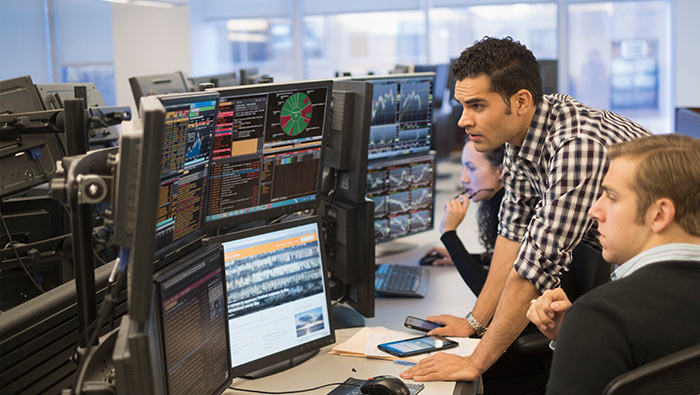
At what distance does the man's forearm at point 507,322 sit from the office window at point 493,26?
7.07 metres

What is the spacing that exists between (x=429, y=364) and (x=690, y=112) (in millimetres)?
2014

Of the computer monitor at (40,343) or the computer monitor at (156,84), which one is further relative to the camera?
the computer monitor at (156,84)

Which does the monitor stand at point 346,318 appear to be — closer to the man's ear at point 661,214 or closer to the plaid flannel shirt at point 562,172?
the plaid flannel shirt at point 562,172

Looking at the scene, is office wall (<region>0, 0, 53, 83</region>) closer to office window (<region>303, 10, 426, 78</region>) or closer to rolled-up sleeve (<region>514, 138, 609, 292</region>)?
office window (<region>303, 10, 426, 78</region>)

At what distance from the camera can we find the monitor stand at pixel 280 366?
1771mm

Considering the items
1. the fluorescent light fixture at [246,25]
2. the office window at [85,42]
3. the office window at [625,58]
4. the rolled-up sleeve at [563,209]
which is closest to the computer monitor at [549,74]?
the office window at [625,58]

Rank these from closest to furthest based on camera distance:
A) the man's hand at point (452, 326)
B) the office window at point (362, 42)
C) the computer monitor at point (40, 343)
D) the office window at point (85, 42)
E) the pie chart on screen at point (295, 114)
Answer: the computer monitor at point (40, 343) < the pie chart on screen at point (295, 114) < the man's hand at point (452, 326) < the office window at point (85, 42) < the office window at point (362, 42)

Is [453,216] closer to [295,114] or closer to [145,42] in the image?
[295,114]

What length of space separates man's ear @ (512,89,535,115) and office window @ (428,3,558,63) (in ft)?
22.5

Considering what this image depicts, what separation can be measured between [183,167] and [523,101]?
37.8 inches

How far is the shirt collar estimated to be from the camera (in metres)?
1.15

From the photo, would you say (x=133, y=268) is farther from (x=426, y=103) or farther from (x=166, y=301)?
(x=426, y=103)

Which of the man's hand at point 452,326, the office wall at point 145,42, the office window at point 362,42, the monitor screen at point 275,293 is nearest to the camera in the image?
the monitor screen at point 275,293

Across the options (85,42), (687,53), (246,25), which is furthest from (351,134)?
(246,25)
